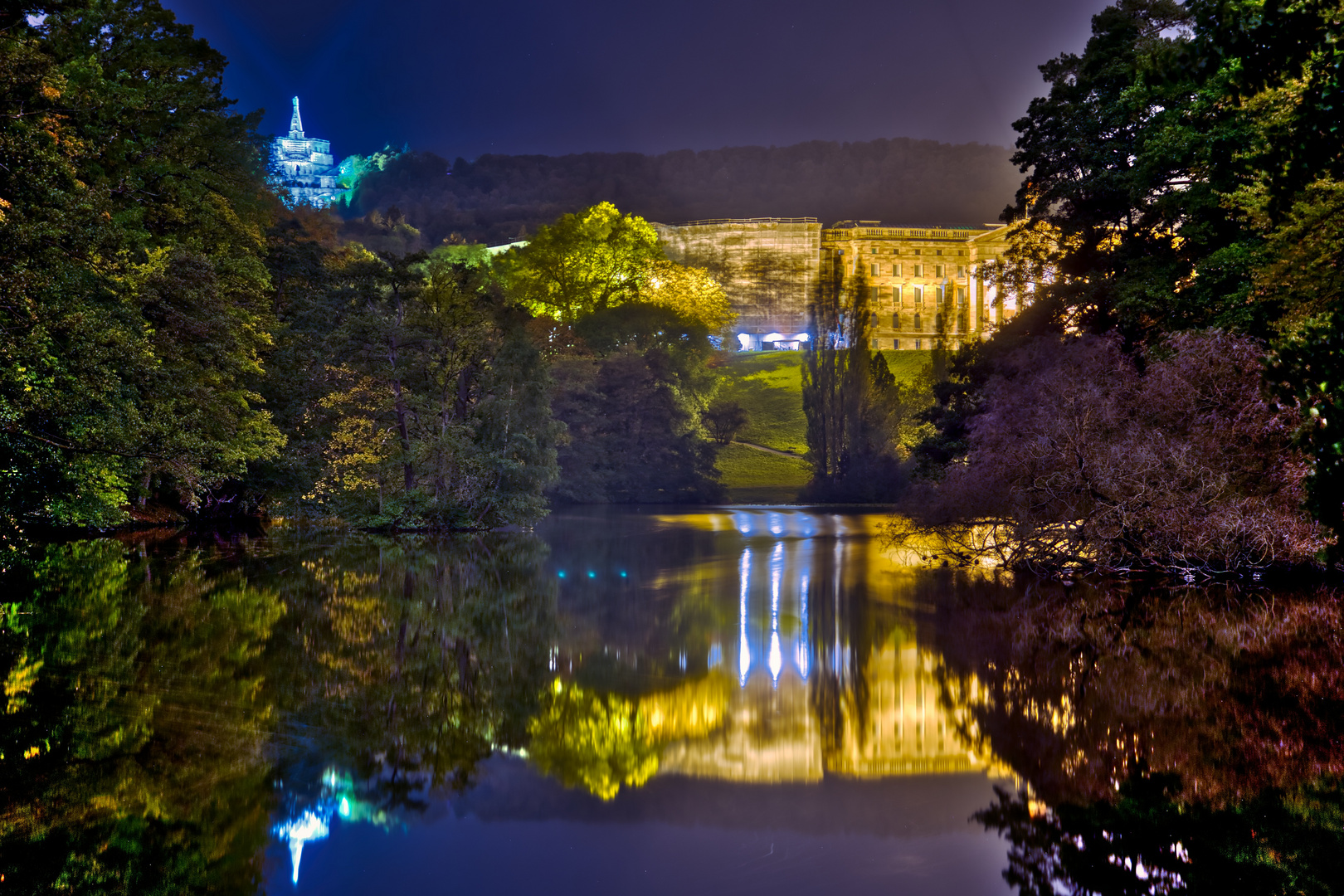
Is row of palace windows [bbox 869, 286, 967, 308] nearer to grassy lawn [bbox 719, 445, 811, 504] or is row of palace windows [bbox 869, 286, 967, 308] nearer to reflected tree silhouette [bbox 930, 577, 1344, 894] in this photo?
grassy lawn [bbox 719, 445, 811, 504]

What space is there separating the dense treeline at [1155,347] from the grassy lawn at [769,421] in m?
30.0

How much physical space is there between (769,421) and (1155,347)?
172 ft

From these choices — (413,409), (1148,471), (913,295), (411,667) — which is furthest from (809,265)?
(411,667)

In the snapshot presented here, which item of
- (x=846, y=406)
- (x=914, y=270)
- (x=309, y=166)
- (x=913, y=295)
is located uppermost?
(x=309, y=166)

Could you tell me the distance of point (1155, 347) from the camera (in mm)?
19781

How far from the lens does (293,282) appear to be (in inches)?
1462

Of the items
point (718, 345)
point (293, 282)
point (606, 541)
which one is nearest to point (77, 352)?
point (606, 541)

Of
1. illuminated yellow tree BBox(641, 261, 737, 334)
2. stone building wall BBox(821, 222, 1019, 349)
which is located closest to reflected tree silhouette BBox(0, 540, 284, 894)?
illuminated yellow tree BBox(641, 261, 737, 334)

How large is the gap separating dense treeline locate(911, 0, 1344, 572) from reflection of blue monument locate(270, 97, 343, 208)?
513 ft

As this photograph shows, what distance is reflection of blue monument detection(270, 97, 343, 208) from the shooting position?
164125 millimetres

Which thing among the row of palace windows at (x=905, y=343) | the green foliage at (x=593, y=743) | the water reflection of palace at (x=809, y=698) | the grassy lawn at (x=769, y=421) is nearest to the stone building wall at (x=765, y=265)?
the row of palace windows at (x=905, y=343)

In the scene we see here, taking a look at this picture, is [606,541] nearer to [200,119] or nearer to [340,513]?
[340,513]

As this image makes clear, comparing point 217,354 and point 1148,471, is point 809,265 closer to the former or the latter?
point 217,354

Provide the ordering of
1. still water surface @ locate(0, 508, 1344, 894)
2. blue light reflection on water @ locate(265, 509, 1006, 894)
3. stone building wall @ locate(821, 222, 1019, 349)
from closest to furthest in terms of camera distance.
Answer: blue light reflection on water @ locate(265, 509, 1006, 894) → still water surface @ locate(0, 508, 1344, 894) → stone building wall @ locate(821, 222, 1019, 349)
